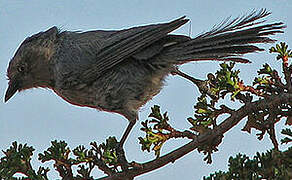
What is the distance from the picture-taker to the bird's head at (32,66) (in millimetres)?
5031

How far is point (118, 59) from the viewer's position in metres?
4.55

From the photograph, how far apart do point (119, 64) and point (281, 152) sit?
227 cm

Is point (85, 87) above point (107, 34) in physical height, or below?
below

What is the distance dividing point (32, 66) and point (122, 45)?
1103mm

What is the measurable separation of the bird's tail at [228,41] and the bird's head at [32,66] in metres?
1.49

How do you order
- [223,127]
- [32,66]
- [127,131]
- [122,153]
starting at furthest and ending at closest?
[32,66], [127,131], [122,153], [223,127]

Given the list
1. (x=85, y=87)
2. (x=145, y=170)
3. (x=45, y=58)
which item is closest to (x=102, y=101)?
(x=85, y=87)

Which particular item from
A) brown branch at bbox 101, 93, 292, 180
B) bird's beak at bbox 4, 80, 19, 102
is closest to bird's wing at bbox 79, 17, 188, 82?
bird's beak at bbox 4, 80, 19, 102

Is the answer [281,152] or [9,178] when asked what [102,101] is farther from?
[281,152]

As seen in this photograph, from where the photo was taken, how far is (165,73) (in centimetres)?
457

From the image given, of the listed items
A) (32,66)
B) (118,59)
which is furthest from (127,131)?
(32,66)

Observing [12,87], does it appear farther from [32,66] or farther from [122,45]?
[122,45]

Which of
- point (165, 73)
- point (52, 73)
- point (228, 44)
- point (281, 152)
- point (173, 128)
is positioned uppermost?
point (52, 73)

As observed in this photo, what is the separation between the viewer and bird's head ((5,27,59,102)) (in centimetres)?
503
